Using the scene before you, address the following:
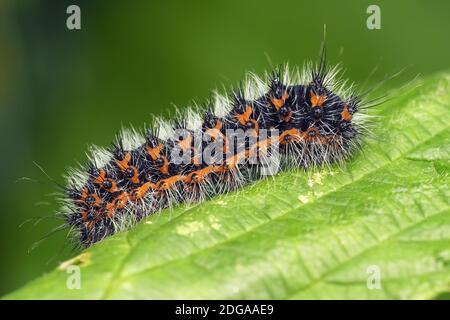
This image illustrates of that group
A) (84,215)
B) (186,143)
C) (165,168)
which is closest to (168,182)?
(165,168)

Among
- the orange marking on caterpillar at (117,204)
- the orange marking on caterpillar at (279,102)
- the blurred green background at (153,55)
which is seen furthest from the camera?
the blurred green background at (153,55)

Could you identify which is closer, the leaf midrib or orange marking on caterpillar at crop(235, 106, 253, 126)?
the leaf midrib

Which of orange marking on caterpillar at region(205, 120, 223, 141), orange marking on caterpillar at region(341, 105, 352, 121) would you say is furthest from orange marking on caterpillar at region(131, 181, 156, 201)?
orange marking on caterpillar at region(341, 105, 352, 121)

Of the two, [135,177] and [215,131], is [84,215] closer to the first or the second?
[135,177]

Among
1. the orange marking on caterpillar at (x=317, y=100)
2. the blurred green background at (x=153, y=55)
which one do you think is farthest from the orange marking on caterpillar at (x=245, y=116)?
the blurred green background at (x=153, y=55)

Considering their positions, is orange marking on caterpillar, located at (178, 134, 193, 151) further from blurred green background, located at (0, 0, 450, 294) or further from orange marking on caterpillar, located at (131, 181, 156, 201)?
blurred green background, located at (0, 0, 450, 294)

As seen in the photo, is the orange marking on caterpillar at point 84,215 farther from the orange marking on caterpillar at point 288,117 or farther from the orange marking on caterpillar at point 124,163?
the orange marking on caterpillar at point 288,117
